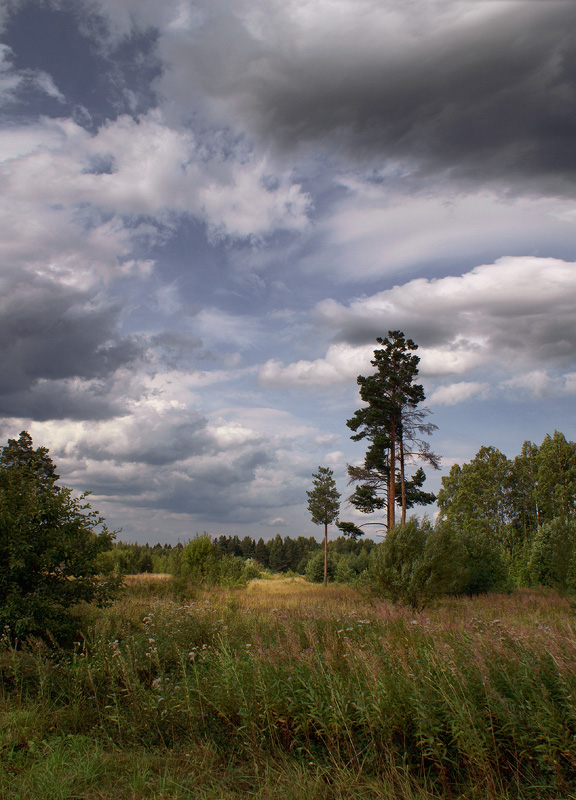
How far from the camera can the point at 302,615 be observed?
31.0 feet

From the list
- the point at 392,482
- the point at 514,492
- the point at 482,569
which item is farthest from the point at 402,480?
the point at 514,492

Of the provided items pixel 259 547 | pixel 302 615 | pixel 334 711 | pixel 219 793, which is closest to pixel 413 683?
pixel 334 711

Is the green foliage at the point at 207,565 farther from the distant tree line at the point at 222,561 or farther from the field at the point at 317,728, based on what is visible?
the field at the point at 317,728

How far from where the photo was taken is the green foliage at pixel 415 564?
14.7 metres

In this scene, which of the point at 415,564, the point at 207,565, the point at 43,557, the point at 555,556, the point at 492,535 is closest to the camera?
the point at 43,557

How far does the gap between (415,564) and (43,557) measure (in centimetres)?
1083

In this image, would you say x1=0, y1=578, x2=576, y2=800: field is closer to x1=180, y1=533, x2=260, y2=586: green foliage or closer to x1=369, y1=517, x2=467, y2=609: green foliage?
x1=369, y1=517, x2=467, y2=609: green foliage

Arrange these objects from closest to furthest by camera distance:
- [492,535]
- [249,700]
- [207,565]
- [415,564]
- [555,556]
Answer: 1. [249,700]
2. [415,564]
3. [555,556]
4. [207,565]
5. [492,535]

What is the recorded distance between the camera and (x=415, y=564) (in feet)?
48.2

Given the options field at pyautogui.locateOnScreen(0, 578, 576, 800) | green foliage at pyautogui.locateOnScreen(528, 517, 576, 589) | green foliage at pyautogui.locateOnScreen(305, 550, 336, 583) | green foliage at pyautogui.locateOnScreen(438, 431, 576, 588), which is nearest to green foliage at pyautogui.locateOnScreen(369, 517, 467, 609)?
green foliage at pyautogui.locateOnScreen(528, 517, 576, 589)

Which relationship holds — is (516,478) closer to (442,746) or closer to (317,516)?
(317,516)

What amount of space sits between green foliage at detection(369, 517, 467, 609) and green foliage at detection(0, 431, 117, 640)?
970cm

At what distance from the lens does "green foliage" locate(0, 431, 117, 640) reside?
6934 millimetres

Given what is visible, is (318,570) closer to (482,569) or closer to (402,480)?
(402,480)
